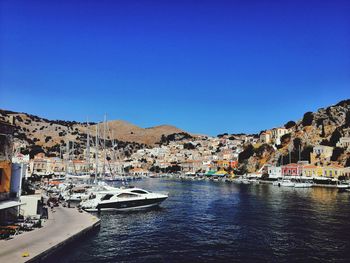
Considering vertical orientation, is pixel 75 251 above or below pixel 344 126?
below

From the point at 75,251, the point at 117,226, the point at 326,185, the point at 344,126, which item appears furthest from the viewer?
the point at 344,126

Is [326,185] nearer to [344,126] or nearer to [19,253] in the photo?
[344,126]

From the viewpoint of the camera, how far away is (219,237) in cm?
3052

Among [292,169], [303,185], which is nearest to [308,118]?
[292,169]

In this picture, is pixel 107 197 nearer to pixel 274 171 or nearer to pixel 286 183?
pixel 286 183

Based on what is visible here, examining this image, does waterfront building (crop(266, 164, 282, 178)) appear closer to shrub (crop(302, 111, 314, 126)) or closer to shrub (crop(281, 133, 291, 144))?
shrub (crop(281, 133, 291, 144))

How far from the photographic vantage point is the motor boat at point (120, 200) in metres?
44.5

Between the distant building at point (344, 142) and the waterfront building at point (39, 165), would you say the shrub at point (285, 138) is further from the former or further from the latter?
the waterfront building at point (39, 165)

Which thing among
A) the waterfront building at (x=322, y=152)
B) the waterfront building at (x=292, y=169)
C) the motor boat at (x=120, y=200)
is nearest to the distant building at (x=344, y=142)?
the waterfront building at (x=322, y=152)

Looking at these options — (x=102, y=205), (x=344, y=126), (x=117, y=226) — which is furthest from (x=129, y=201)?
(x=344, y=126)

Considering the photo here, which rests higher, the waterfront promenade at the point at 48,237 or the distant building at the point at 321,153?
the distant building at the point at 321,153

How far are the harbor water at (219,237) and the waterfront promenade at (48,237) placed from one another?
96 centimetres

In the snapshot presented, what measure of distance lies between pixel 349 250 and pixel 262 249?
21.3ft

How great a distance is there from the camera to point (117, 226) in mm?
35344
